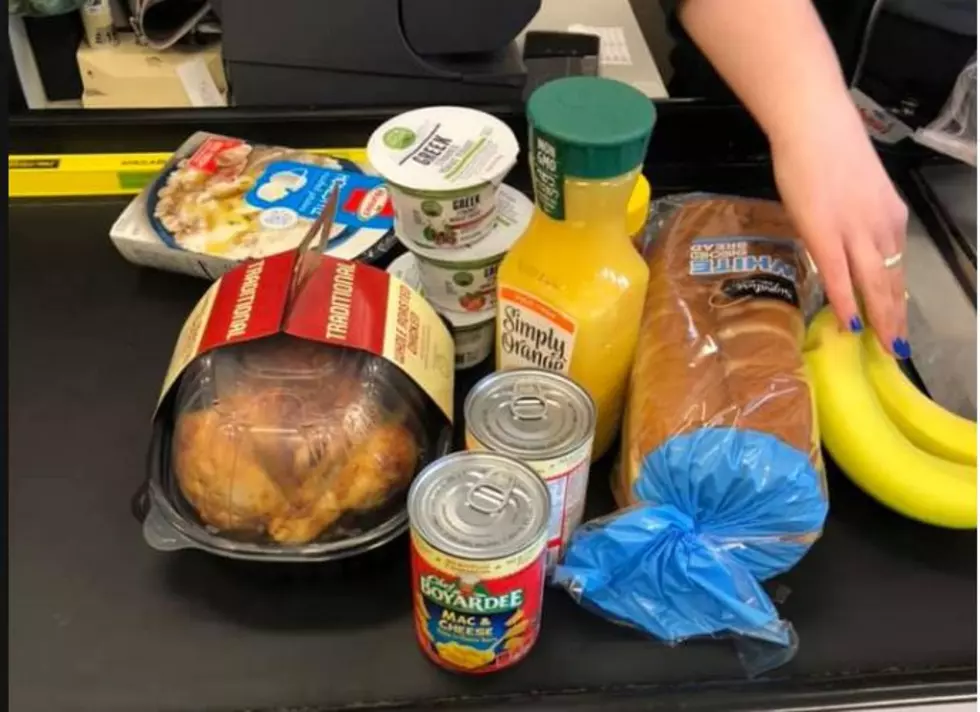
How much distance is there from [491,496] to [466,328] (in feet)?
0.76

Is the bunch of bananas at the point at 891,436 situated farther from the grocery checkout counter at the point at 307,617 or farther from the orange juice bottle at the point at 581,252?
the orange juice bottle at the point at 581,252

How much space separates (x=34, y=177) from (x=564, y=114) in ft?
1.94

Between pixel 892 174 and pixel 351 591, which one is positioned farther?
pixel 892 174

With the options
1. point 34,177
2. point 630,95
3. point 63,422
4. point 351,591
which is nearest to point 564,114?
point 630,95

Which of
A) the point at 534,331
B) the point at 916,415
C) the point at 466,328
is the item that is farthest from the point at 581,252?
the point at 916,415

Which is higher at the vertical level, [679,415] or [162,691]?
[679,415]

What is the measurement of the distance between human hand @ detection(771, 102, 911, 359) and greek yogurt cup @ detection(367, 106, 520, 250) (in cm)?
21

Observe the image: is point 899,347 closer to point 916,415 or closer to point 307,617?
point 916,415

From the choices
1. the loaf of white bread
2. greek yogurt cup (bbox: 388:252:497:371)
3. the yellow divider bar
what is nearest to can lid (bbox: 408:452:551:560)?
the loaf of white bread

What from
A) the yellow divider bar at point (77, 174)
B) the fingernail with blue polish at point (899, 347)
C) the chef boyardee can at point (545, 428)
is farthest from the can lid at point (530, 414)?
the yellow divider bar at point (77, 174)

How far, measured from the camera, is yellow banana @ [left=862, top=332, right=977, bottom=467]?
763 millimetres

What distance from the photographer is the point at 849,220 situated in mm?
768

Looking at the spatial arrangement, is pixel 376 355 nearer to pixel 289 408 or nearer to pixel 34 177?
pixel 289 408

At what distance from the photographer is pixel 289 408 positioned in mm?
720
